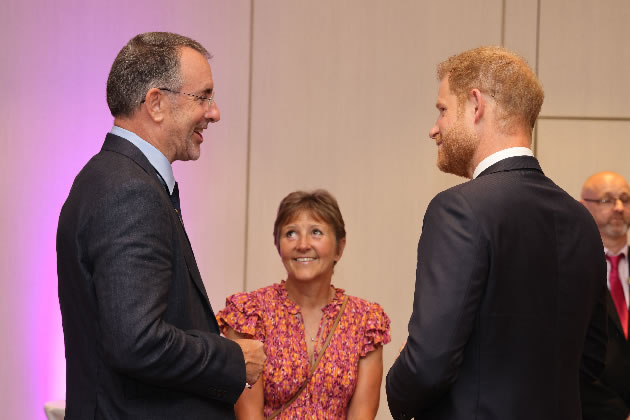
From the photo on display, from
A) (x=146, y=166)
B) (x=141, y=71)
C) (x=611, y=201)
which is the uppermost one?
(x=141, y=71)

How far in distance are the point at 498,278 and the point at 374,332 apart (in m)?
1.46

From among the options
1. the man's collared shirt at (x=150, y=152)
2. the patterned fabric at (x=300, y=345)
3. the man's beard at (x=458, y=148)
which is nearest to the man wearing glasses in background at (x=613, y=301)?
the patterned fabric at (x=300, y=345)

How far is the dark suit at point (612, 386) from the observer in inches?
138

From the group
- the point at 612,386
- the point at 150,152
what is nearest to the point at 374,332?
the point at 612,386

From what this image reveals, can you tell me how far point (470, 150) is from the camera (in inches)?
90.3

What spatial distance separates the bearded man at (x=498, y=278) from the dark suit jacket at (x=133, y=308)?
517 millimetres

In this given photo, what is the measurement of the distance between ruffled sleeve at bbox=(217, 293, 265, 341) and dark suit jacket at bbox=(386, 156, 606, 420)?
1226mm

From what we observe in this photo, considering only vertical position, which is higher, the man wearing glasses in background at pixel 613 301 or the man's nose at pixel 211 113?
the man's nose at pixel 211 113

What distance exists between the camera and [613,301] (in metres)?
3.75

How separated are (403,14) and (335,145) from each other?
0.90 metres

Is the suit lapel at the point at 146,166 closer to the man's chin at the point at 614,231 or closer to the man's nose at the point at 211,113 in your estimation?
the man's nose at the point at 211,113

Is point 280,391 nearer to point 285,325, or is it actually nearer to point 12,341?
point 285,325

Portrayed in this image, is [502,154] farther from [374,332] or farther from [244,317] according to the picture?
[244,317]

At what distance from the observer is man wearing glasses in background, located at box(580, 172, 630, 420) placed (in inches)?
138
